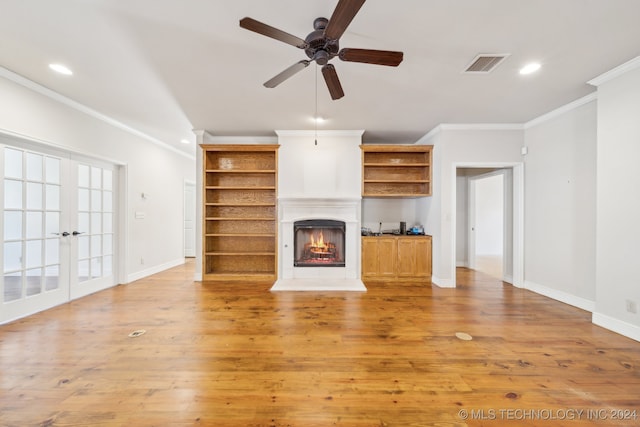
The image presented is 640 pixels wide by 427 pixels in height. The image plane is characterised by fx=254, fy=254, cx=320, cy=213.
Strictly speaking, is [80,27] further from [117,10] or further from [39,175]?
[39,175]

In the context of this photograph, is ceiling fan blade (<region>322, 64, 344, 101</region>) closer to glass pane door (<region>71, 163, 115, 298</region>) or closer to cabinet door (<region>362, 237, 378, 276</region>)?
cabinet door (<region>362, 237, 378, 276</region>)

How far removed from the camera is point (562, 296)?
3445 mm

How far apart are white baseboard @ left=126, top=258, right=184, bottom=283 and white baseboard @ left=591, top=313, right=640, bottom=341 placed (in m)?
6.41

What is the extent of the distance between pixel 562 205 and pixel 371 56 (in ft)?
11.4

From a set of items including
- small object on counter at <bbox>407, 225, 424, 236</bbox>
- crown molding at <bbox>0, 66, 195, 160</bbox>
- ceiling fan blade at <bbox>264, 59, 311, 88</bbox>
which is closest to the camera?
ceiling fan blade at <bbox>264, 59, 311, 88</bbox>

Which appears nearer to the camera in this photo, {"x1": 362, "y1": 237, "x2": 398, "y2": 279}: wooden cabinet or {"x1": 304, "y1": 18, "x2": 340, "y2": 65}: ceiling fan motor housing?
{"x1": 304, "y1": 18, "x2": 340, "y2": 65}: ceiling fan motor housing

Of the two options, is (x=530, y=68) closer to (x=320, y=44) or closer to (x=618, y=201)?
(x=618, y=201)

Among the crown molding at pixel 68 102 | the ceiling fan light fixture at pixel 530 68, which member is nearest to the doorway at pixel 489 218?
the ceiling fan light fixture at pixel 530 68

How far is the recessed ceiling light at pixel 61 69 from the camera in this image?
2.53m

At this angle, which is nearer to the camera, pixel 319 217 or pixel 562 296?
pixel 562 296

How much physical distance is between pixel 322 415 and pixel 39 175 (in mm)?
4035

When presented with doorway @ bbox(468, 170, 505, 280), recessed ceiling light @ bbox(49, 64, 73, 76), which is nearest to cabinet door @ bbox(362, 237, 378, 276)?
recessed ceiling light @ bbox(49, 64, 73, 76)

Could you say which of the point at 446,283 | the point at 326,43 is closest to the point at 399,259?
the point at 446,283

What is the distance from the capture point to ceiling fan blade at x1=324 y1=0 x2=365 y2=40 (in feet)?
4.44
